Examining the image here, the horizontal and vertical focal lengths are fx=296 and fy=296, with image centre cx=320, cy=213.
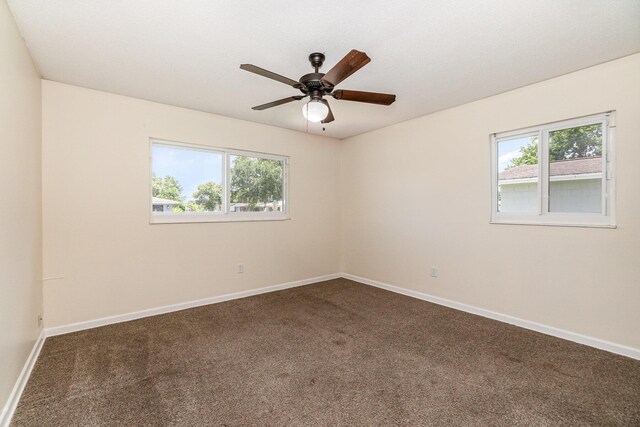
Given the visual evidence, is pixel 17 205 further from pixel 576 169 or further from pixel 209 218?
pixel 576 169

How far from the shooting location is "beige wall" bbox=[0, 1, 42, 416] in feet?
5.57

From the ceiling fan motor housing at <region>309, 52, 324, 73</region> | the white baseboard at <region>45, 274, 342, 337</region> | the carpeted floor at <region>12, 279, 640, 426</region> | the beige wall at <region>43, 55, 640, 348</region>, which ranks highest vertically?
the ceiling fan motor housing at <region>309, 52, 324, 73</region>

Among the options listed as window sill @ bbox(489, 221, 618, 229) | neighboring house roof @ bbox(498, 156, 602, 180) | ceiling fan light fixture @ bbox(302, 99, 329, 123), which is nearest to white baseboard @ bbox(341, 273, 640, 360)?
window sill @ bbox(489, 221, 618, 229)

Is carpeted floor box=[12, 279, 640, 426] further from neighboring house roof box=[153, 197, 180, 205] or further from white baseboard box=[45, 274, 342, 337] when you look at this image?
neighboring house roof box=[153, 197, 180, 205]

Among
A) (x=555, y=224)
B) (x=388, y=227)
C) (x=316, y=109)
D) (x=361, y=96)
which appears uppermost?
(x=361, y=96)

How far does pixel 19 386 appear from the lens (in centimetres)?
190

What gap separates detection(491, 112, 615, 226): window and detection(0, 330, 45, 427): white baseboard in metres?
4.12

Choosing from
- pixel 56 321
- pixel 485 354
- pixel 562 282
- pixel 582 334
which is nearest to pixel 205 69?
pixel 56 321

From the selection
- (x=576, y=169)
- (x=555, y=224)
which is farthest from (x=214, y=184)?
(x=576, y=169)

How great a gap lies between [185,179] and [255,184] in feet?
3.12

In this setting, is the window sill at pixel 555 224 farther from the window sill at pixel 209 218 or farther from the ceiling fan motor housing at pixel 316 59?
the window sill at pixel 209 218

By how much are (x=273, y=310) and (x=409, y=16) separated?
122 inches

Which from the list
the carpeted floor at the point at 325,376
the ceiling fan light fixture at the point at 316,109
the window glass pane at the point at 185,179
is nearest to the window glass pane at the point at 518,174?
the carpeted floor at the point at 325,376

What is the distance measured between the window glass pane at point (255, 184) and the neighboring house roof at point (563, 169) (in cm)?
290
